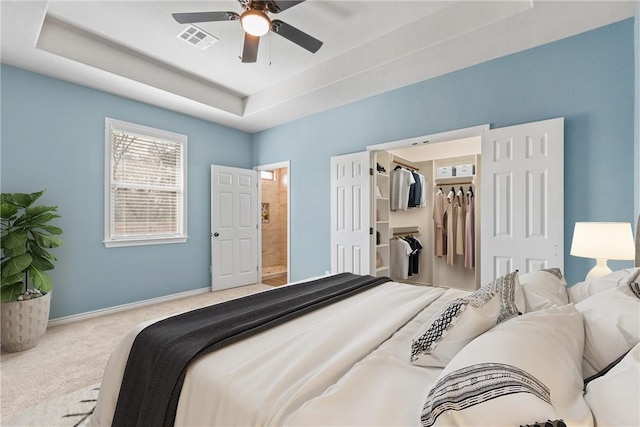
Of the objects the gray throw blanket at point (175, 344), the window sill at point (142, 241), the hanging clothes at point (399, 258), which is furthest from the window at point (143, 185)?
the hanging clothes at point (399, 258)

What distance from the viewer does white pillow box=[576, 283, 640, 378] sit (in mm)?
931

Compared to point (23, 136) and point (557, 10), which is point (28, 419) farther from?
point (557, 10)

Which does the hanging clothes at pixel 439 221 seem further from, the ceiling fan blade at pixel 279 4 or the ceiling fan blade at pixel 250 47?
the ceiling fan blade at pixel 279 4

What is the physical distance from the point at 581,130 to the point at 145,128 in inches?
194

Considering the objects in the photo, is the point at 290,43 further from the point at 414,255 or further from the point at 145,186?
the point at 414,255

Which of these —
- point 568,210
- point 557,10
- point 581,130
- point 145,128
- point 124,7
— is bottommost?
point 568,210

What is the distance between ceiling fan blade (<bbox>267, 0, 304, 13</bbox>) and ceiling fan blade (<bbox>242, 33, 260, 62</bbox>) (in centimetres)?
31

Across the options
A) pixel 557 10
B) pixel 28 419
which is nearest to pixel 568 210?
pixel 557 10

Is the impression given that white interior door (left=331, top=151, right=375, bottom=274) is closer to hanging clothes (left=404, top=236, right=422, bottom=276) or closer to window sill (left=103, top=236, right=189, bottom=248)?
hanging clothes (left=404, top=236, right=422, bottom=276)

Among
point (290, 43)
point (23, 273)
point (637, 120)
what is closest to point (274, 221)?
point (290, 43)

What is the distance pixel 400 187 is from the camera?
462cm

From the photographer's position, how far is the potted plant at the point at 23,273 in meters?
2.69

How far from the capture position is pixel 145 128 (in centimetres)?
412

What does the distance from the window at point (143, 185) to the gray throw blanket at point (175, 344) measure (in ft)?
9.78
